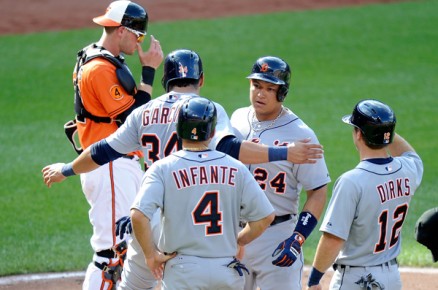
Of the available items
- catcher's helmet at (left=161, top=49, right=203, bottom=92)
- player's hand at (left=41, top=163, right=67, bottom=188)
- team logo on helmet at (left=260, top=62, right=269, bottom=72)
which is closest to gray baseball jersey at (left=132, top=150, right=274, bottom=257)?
catcher's helmet at (left=161, top=49, right=203, bottom=92)

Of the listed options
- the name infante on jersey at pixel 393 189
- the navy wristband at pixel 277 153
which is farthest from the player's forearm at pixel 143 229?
the name infante on jersey at pixel 393 189

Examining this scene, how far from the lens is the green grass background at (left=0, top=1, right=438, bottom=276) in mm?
8344

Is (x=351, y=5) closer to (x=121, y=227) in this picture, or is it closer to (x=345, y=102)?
(x=345, y=102)

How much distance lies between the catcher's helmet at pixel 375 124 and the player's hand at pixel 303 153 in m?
0.26

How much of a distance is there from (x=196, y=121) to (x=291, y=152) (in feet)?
2.08

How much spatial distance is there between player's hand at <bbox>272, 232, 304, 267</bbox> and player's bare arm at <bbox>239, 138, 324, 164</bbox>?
46cm

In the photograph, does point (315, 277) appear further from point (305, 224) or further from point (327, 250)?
point (305, 224)

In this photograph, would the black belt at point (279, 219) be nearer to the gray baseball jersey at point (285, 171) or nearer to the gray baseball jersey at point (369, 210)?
the gray baseball jersey at point (285, 171)

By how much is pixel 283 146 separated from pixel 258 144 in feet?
0.60

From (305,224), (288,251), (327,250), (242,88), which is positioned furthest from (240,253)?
(242,88)

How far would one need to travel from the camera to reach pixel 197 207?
4531 millimetres

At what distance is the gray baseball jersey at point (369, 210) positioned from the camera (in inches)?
183

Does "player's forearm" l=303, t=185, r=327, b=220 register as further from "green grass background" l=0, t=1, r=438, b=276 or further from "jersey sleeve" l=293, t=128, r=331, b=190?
"green grass background" l=0, t=1, r=438, b=276

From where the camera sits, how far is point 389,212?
4738 millimetres
